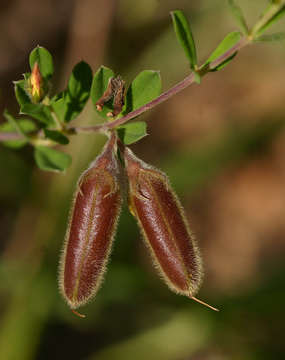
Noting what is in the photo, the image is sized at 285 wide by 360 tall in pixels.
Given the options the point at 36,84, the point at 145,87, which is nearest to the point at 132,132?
the point at 145,87

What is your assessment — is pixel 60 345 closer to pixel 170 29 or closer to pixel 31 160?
pixel 31 160

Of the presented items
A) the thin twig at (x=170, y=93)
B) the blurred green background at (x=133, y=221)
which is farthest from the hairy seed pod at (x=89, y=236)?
the blurred green background at (x=133, y=221)

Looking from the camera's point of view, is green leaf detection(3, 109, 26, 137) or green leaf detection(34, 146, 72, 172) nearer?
green leaf detection(3, 109, 26, 137)

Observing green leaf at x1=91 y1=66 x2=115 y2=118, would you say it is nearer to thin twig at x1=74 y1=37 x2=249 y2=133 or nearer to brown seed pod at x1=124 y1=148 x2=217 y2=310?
thin twig at x1=74 y1=37 x2=249 y2=133

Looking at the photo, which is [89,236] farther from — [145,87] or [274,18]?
[274,18]

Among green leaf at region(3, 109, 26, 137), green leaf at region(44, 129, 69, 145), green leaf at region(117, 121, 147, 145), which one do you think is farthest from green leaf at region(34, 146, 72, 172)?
green leaf at region(117, 121, 147, 145)

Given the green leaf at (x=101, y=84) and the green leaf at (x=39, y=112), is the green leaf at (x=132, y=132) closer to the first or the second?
the green leaf at (x=101, y=84)
